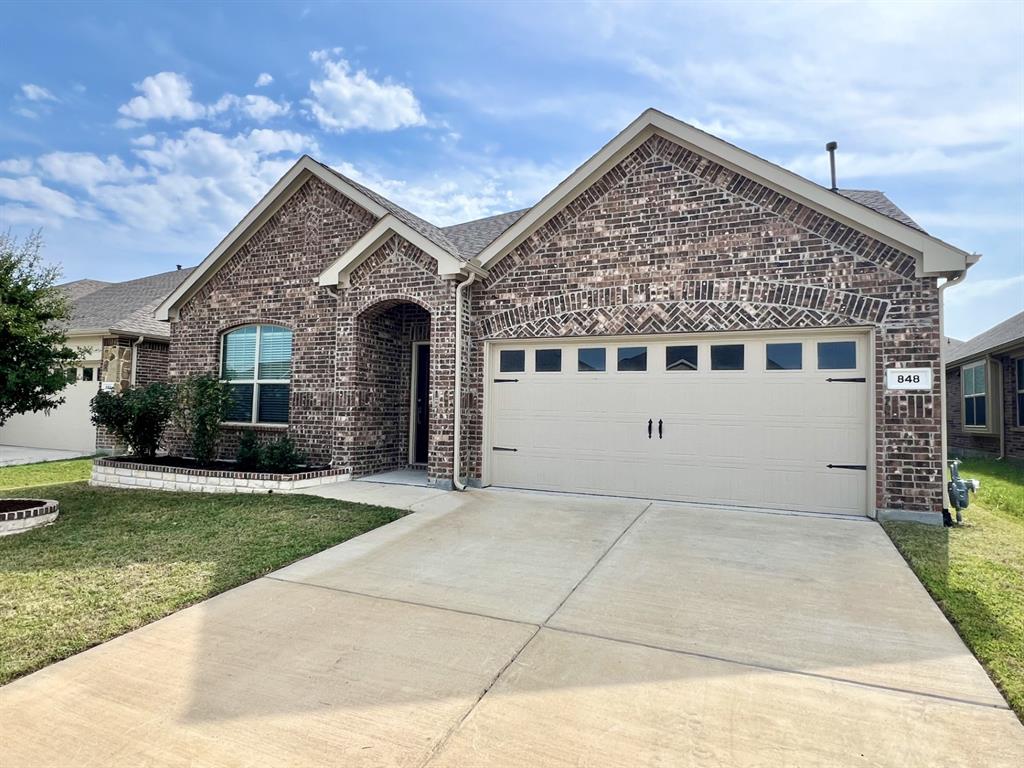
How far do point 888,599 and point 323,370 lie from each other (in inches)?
364

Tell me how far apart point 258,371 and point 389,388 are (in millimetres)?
2892

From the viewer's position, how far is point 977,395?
1664 centimetres

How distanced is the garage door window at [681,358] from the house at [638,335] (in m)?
0.03

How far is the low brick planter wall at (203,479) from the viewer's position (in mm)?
8984

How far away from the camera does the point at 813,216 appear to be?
764cm

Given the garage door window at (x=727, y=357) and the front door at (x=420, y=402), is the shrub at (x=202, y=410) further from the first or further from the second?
the garage door window at (x=727, y=357)

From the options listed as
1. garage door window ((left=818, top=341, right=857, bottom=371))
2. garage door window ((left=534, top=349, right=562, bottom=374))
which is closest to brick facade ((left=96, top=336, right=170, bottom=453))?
garage door window ((left=534, top=349, right=562, bottom=374))

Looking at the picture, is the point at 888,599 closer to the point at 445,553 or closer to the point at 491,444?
the point at 445,553

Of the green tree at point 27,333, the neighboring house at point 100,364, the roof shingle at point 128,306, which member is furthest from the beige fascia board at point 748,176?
the neighboring house at point 100,364

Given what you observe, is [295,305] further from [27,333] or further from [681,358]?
[681,358]

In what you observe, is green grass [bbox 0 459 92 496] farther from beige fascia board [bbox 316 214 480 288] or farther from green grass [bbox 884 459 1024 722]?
green grass [bbox 884 459 1024 722]

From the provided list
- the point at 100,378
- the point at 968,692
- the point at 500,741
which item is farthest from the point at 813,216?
the point at 100,378

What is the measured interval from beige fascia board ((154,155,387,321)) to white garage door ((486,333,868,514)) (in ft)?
14.7

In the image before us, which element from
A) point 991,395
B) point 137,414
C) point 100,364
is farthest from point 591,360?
point 991,395
